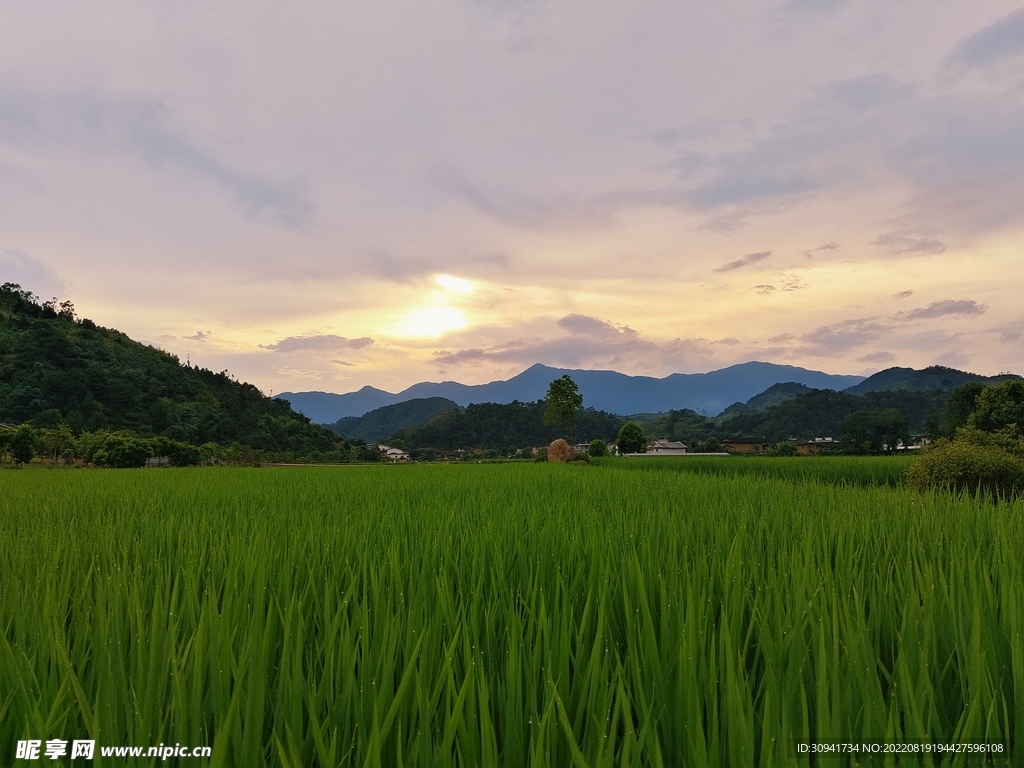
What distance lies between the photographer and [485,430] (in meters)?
71.2

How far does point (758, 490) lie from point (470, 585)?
4651 mm

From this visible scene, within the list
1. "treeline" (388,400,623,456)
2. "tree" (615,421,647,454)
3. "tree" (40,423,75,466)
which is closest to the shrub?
"tree" (615,421,647,454)

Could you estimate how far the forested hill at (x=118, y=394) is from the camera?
115 feet

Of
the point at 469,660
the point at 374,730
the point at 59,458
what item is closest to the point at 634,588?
the point at 469,660

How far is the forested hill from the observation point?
115 ft

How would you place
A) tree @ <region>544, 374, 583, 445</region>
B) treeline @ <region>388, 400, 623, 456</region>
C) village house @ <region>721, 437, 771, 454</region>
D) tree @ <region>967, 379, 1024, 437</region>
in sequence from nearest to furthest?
tree @ <region>967, 379, 1024, 437</region>
tree @ <region>544, 374, 583, 445</region>
village house @ <region>721, 437, 771, 454</region>
treeline @ <region>388, 400, 623, 456</region>

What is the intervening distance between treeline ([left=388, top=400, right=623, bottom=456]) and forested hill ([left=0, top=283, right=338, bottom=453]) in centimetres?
2287

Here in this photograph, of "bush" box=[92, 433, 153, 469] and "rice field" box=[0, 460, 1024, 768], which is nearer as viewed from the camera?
"rice field" box=[0, 460, 1024, 768]

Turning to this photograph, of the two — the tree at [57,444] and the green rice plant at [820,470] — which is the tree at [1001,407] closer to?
the green rice plant at [820,470]

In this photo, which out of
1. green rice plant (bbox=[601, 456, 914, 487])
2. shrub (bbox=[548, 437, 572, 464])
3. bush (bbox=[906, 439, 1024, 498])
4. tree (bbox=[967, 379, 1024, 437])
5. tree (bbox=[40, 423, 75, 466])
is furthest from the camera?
shrub (bbox=[548, 437, 572, 464])

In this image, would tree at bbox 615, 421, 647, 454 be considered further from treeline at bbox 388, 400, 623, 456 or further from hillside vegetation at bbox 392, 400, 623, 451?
hillside vegetation at bbox 392, 400, 623, 451

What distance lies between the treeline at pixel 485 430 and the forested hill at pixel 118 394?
2287cm

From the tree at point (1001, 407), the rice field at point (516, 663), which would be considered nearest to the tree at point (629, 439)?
the tree at point (1001, 407)

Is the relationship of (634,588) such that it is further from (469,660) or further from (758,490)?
(758,490)
